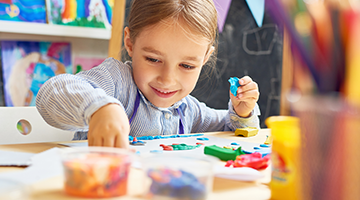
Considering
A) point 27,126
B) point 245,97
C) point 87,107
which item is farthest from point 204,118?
point 87,107

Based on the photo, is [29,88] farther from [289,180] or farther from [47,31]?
[289,180]

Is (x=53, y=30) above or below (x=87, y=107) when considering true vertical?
above

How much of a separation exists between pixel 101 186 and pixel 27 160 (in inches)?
8.2

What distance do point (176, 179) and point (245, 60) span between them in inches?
82.3

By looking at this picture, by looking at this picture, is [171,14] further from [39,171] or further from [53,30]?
[53,30]

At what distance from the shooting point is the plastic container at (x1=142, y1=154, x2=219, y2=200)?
31 cm

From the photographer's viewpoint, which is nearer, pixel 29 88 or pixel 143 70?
pixel 143 70

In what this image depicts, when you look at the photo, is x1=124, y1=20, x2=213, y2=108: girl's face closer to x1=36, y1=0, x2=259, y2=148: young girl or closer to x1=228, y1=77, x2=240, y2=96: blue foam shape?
x1=36, y1=0, x2=259, y2=148: young girl

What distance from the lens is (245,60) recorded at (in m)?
2.33

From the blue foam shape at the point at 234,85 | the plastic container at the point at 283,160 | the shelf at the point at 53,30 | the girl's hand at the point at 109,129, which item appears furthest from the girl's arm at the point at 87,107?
the shelf at the point at 53,30

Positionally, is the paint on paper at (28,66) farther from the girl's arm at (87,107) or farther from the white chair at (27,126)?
the girl's arm at (87,107)

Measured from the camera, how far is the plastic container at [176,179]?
1.02ft

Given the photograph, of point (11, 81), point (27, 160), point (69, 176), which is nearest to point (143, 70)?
point (27, 160)

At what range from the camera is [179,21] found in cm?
89
